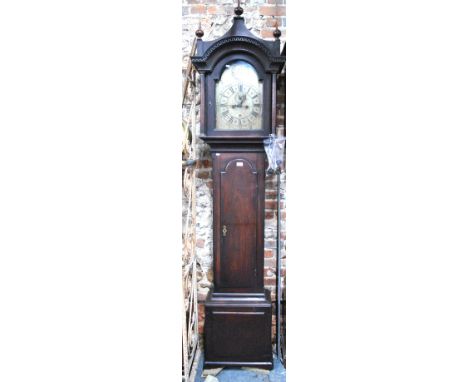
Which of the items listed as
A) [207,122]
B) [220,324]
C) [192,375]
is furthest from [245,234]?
[192,375]

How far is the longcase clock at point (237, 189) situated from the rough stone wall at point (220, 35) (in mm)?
174

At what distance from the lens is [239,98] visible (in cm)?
169

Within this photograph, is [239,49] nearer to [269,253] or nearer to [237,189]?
[237,189]

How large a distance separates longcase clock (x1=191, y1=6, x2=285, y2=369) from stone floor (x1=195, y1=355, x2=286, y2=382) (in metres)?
0.04

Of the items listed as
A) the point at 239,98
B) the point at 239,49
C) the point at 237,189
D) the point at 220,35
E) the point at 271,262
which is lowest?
the point at 271,262

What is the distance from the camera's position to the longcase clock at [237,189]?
1.67m

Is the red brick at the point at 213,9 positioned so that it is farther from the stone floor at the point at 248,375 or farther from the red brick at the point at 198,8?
the stone floor at the point at 248,375

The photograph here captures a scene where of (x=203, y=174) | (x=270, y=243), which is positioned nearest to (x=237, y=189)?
(x=203, y=174)

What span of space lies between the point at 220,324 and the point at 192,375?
9.7 inches

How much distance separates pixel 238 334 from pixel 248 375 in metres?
0.19

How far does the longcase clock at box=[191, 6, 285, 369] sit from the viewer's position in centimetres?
167

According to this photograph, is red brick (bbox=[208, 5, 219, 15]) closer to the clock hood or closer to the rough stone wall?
the rough stone wall

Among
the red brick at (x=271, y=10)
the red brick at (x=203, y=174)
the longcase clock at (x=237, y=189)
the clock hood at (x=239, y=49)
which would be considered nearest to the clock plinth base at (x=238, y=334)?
the longcase clock at (x=237, y=189)

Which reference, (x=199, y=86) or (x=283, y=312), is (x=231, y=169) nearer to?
(x=199, y=86)
